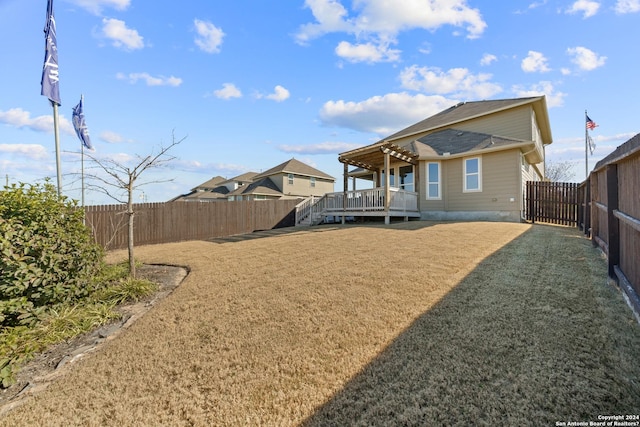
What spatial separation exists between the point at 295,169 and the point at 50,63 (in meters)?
26.2

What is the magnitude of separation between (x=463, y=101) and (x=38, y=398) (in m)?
21.7

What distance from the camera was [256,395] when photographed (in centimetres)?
211

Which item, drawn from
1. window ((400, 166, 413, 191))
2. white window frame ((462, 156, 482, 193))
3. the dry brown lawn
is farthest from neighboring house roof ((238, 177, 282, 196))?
the dry brown lawn

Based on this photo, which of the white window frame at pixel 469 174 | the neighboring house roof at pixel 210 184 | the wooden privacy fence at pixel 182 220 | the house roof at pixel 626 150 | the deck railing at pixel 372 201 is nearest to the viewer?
the house roof at pixel 626 150

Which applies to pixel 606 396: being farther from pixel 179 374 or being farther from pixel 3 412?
pixel 3 412

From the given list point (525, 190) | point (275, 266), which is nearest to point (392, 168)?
point (525, 190)

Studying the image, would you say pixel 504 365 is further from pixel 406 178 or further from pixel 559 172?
pixel 559 172

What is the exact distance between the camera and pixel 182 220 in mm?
11789

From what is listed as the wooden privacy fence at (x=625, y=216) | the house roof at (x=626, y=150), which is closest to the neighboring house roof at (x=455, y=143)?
the wooden privacy fence at (x=625, y=216)

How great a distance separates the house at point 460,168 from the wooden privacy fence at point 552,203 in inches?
32.4

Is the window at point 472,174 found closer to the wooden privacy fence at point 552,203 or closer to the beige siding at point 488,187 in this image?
the beige siding at point 488,187

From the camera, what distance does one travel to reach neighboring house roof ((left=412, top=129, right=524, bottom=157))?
1245cm

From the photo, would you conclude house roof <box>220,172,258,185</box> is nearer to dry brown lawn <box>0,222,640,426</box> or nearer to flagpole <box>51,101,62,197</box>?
flagpole <box>51,101,62,197</box>

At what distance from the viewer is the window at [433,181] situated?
45.0 ft
